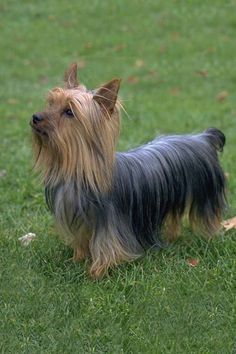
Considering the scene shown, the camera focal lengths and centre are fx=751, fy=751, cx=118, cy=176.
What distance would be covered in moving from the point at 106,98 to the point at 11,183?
287cm

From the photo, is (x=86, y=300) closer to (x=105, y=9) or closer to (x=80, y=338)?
(x=80, y=338)

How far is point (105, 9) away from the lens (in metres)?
16.1

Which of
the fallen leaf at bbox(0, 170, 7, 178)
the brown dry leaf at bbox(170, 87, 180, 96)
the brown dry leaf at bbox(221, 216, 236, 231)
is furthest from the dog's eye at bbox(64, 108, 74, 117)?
the brown dry leaf at bbox(170, 87, 180, 96)

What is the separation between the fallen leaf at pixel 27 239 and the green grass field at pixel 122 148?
6 cm

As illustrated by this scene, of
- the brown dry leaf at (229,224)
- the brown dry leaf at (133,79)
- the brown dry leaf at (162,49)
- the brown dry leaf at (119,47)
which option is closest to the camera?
the brown dry leaf at (229,224)

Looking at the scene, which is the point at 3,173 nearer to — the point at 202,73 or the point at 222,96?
the point at 222,96

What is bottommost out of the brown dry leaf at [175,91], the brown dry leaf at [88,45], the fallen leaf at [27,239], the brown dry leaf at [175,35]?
the brown dry leaf at [175,91]

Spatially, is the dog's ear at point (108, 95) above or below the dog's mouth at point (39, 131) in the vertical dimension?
above

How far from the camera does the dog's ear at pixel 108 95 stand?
14.3 ft

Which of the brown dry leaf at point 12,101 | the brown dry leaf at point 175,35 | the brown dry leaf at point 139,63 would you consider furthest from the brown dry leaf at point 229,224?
the brown dry leaf at point 175,35

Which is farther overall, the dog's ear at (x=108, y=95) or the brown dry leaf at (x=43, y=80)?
the brown dry leaf at (x=43, y=80)

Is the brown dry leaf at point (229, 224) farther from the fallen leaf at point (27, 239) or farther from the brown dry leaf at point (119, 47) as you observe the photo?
the brown dry leaf at point (119, 47)

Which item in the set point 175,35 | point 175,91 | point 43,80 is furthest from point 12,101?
point 175,35

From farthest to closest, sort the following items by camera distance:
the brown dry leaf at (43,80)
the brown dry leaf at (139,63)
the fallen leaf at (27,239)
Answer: the brown dry leaf at (139,63), the brown dry leaf at (43,80), the fallen leaf at (27,239)
